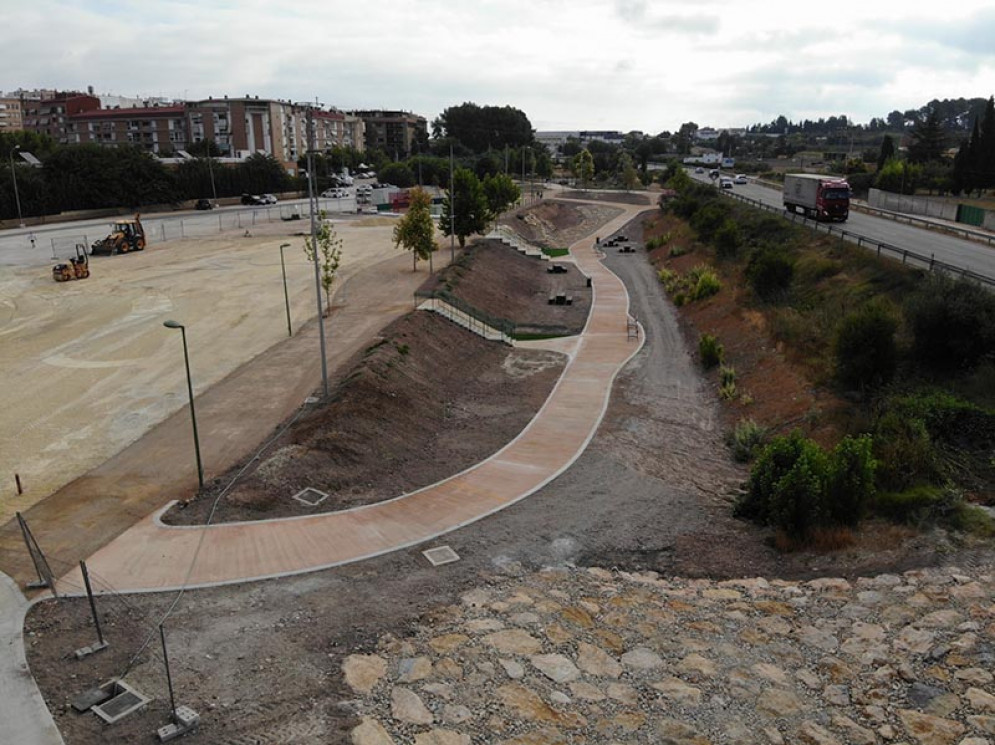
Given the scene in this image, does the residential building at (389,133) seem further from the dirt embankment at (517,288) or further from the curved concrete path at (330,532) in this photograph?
the curved concrete path at (330,532)

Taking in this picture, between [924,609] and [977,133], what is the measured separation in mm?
73494

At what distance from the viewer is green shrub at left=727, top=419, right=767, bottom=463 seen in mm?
24016

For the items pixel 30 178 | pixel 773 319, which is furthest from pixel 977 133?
pixel 30 178

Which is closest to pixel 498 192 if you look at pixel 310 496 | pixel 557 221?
pixel 557 221

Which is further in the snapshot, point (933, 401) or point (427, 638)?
point (933, 401)

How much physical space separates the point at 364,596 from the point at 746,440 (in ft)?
47.4

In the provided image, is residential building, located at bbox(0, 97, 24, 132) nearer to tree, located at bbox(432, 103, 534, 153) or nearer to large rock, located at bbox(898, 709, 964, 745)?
tree, located at bbox(432, 103, 534, 153)

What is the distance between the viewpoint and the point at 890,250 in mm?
37500

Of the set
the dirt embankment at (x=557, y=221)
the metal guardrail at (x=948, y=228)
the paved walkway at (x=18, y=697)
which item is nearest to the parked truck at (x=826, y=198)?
the metal guardrail at (x=948, y=228)

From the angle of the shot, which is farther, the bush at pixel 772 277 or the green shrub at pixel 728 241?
the green shrub at pixel 728 241

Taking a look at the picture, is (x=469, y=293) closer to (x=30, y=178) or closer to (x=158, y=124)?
(x=30, y=178)

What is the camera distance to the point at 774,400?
91.1 feet

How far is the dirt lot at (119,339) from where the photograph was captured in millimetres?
24797

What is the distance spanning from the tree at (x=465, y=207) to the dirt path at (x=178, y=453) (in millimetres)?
20679
